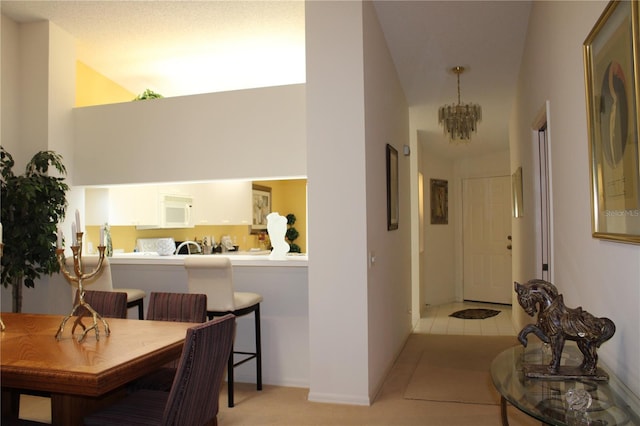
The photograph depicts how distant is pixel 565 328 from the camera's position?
165 centimetres

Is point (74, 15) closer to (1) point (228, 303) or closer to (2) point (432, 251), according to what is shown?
(1) point (228, 303)

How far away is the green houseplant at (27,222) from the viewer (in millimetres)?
3967

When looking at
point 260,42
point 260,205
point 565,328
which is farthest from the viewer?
point 260,205

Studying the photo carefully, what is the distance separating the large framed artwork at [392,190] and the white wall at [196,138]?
752 mm

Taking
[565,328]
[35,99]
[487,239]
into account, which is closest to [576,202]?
[565,328]

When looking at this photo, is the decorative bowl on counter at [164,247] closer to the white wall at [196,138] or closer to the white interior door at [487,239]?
the white wall at [196,138]

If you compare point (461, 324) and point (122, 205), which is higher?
point (122, 205)

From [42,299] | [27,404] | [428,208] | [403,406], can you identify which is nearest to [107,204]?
[42,299]

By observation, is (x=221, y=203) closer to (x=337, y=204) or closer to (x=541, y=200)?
(x=337, y=204)

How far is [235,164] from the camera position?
4188 millimetres

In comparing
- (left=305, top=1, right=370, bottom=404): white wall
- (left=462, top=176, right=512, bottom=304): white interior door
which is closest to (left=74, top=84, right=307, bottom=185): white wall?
(left=305, top=1, right=370, bottom=404): white wall

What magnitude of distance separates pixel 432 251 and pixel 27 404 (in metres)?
6.19

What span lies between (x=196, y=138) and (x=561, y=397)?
141 inches

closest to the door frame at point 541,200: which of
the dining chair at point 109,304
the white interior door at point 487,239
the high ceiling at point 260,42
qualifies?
the high ceiling at point 260,42
